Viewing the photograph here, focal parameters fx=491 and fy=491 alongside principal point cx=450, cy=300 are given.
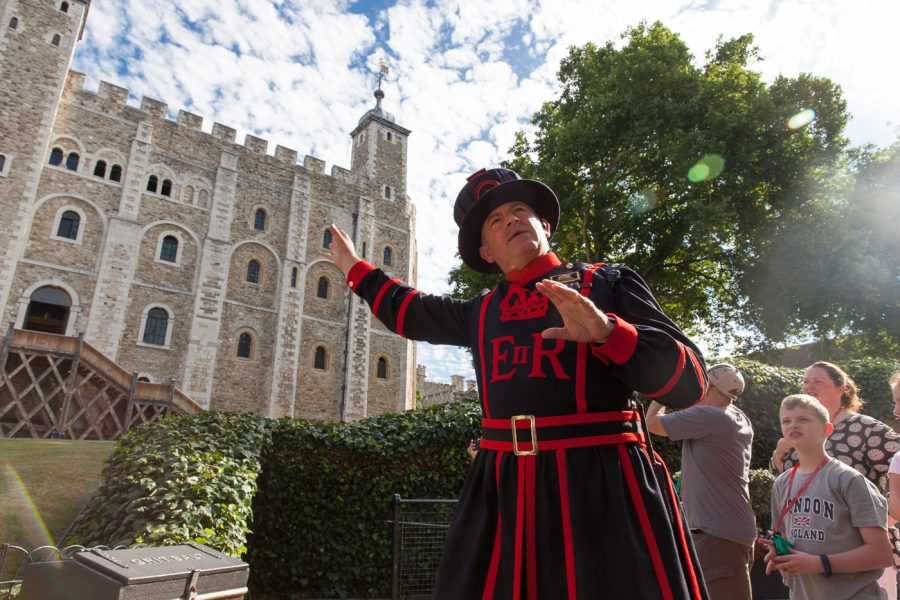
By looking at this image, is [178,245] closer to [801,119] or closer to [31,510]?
[31,510]

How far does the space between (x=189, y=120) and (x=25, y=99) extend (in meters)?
6.30

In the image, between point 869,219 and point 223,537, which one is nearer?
point 223,537

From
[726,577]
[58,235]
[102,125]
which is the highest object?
[102,125]

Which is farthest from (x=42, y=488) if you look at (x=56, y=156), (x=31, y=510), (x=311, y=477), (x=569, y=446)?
(x=56, y=156)

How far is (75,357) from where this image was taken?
1645cm

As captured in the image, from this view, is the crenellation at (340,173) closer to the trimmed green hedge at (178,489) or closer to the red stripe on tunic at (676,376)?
the trimmed green hedge at (178,489)

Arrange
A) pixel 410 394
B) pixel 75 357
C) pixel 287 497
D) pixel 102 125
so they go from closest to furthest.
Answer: pixel 287 497 → pixel 75 357 → pixel 102 125 → pixel 410 394

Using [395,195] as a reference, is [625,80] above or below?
below

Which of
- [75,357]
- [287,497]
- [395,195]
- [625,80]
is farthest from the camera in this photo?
[395,195]

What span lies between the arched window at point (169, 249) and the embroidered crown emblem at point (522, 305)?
24.7 metres

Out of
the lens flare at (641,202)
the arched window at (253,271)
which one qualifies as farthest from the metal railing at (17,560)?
the arched window at (253,271)

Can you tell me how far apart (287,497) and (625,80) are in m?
15.0

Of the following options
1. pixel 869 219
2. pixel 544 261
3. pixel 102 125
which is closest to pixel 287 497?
pixel 544 261

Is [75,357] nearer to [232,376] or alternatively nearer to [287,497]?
[232,376]
